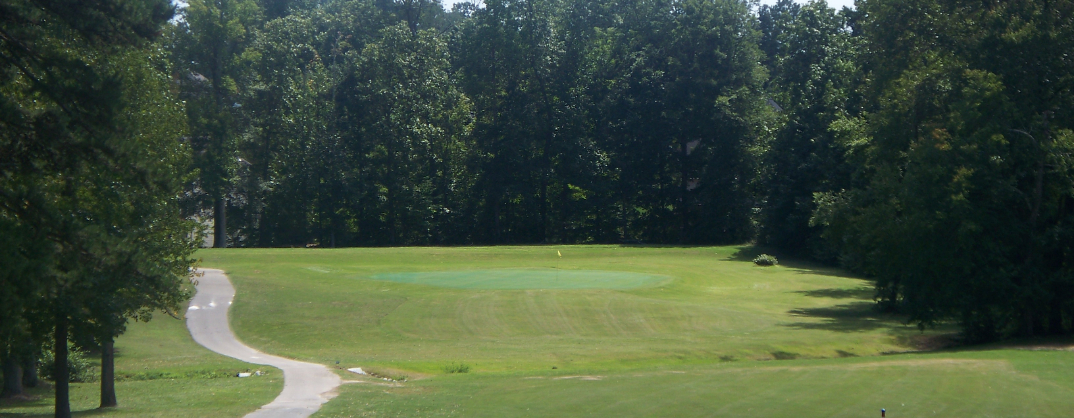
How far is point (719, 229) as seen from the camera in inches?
2400

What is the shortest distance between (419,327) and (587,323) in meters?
5.53

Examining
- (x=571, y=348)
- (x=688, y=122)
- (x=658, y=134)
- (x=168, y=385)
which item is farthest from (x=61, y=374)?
(x=688, y=122)

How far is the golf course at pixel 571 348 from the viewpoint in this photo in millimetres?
15289

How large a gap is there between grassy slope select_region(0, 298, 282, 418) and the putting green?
1109cm

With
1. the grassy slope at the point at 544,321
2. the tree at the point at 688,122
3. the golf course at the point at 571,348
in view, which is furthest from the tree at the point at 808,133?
the grassy slope at the point at 544,321

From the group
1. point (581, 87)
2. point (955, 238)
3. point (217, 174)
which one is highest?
point (581, 87)

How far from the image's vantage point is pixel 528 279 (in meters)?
36.2

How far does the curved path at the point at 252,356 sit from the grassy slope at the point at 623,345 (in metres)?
0.53

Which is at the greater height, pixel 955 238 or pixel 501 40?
pixel 501 40

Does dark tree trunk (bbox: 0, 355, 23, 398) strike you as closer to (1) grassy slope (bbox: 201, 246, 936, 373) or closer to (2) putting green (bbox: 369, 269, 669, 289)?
(1) grassy slope (bbox: 201, 246, 936, 373)

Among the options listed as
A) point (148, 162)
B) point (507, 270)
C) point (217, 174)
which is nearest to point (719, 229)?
point (507, 270)

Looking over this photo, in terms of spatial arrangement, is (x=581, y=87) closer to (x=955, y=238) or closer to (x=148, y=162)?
(x=955, y=238)

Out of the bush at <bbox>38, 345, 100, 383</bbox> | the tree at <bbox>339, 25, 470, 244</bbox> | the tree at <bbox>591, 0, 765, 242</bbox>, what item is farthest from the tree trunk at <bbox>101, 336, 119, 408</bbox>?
the tree at <bbox>591, 0, 765, 242</bbox>

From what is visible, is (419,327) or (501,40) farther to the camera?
(501,40)
